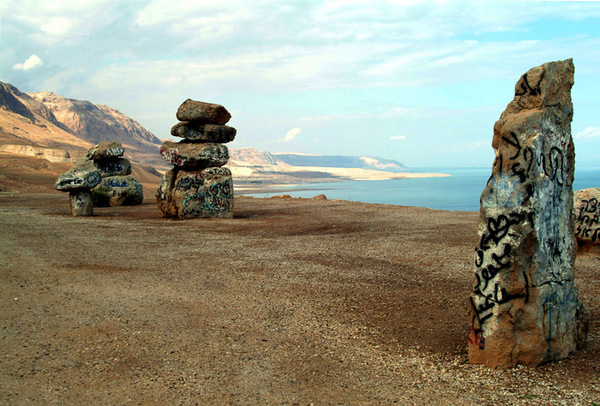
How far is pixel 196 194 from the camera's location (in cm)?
1919

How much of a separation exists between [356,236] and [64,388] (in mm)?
10658

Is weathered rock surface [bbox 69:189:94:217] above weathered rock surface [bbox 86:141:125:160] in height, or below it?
below

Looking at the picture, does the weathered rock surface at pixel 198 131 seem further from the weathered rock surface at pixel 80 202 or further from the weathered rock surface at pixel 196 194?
the weathered rock surface at pixel 80 202

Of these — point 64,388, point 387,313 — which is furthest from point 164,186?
point 64,388

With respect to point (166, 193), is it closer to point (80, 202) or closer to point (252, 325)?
point (80, 202)

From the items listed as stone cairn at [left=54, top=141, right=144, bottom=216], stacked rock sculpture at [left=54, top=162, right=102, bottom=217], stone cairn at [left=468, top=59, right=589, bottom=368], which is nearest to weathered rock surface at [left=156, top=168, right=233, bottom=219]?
stacked rock sculpture at [left=54, top=162, right=102, bottom=217]

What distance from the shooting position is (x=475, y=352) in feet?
18.9

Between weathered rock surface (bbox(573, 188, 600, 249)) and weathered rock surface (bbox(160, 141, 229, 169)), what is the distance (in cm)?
1193

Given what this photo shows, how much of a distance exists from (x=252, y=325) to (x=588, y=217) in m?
8.86

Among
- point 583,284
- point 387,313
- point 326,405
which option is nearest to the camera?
point 326,405

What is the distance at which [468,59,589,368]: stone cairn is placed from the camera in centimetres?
559

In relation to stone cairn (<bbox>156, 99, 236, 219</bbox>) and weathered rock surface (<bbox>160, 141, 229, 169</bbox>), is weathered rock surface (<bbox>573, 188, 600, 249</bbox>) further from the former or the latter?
weathered rock surface (<bbox>160, 141, 229, 169</bbox>)

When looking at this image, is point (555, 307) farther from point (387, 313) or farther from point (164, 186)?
point (164, 186)

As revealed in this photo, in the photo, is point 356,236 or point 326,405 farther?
point 356,236
